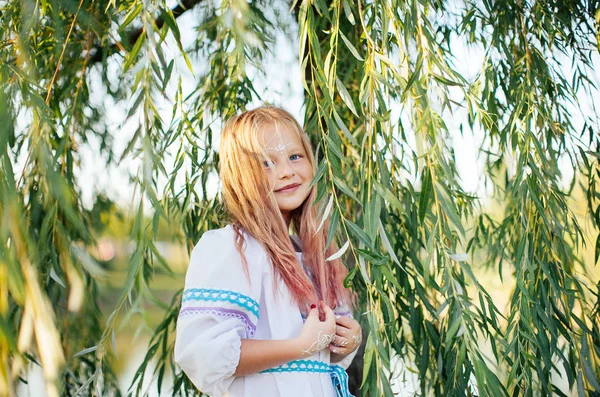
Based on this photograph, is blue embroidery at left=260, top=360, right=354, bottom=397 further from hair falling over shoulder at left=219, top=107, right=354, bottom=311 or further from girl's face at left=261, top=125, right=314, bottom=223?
girl's face at left=261, top=125, right=314, bottom=223

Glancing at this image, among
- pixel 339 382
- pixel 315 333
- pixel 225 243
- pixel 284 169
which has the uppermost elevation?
pixel 284 169

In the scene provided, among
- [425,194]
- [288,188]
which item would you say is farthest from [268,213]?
[425,194]

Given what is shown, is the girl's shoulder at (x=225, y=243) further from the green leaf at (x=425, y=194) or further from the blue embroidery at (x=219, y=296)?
the green leaf at (x=425, y=194)

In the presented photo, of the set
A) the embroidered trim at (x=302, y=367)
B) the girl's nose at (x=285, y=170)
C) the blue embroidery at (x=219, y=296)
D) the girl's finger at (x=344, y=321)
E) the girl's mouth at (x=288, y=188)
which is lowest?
the embroidered trim at (x=302, y=367)

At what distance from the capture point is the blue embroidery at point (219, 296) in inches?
38.5

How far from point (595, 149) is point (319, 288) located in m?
0.74

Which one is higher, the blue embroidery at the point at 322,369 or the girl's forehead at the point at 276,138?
the girl's forehead at the point at 276,138

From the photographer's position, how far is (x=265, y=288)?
1052 millimetres

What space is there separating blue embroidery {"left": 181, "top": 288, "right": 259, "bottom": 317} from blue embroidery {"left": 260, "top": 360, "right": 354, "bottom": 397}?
4.1 inches

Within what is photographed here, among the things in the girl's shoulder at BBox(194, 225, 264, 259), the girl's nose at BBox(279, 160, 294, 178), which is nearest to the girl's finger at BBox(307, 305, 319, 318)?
the girl's shoulder at BBox(194, 225, 264, 259)

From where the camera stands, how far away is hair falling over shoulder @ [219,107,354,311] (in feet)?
3.49

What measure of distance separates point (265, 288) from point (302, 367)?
129 millimetres

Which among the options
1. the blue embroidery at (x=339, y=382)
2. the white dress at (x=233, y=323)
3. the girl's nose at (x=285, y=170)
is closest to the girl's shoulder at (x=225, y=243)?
the white dress at (x=233, y=323)

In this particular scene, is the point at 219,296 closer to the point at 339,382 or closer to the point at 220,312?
the point at 220,312
